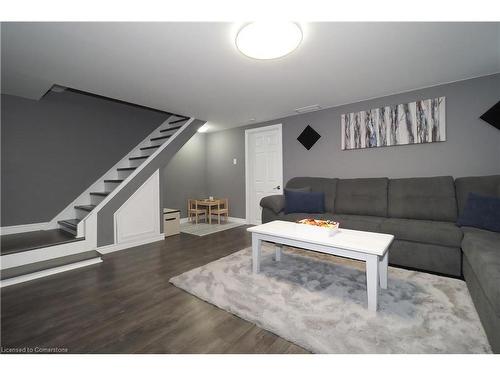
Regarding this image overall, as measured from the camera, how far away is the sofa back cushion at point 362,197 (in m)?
3.12

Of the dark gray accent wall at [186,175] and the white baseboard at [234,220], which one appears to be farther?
the white baseboard at [234,220]

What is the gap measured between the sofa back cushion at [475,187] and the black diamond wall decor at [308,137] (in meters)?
2.11

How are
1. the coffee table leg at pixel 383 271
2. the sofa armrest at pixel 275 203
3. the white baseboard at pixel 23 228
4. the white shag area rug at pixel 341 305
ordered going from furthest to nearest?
the sofa armrest at pixel 275 203 → the white baseboard at pixel 23 228 → the coffee table leg at pixel 383 271 → the white shag area rug at pixel 341 305

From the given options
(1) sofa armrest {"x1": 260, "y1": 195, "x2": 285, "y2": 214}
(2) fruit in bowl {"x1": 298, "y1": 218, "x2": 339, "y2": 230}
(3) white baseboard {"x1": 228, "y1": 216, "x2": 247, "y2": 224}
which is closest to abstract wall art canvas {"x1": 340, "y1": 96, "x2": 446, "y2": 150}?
(1) sofa armrest {"x1": 260, "y1": 195, "x2": 285, "y2": 214}

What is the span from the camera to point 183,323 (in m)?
1.60

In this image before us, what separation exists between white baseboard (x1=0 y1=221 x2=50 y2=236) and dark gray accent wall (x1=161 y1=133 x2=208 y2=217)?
6.63 feet

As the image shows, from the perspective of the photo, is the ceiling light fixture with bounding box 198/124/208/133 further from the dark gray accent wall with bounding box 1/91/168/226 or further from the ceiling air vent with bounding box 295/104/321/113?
the ceiling air vent with bounding box 295/104/321/113

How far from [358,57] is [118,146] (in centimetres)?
437

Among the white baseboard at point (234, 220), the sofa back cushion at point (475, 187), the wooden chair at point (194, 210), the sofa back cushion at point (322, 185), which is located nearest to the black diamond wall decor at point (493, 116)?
the sofa back cushion at point (475, 187)

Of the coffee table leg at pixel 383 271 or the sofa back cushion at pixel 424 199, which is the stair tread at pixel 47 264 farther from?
the sofa back cushion at pixel 424 199

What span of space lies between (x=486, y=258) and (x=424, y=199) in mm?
1470

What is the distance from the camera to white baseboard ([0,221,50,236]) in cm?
331

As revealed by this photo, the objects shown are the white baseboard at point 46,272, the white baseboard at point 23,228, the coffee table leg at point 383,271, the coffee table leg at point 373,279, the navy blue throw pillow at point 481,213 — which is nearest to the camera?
the coffee table leg at point 373,279

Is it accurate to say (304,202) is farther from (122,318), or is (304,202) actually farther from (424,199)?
(122,318)
